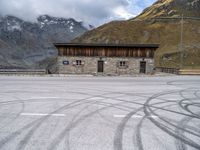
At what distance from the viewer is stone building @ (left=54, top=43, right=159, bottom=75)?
1699 inches

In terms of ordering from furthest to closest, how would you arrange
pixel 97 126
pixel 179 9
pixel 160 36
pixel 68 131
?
pixel 179 9
pixel 160 36
pixel 97 126
pixel 68 131

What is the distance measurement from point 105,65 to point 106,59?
0.93 metres

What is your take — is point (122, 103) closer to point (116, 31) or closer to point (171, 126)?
point (171, 126)

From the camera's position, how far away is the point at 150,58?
43562 mm

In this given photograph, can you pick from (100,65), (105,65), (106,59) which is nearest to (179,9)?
(106,59)

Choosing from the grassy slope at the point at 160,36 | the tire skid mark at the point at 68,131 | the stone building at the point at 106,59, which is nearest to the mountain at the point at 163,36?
the grassy slope at the point at 160,36

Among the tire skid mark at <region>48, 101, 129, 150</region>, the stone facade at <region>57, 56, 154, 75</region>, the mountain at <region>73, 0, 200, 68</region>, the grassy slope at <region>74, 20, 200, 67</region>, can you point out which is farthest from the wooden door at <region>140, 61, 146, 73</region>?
the tire skid mark at <region>48, 101, 129, 150</region>

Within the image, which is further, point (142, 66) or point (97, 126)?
point (142, 66)

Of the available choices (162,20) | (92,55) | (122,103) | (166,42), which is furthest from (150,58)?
(162,20)

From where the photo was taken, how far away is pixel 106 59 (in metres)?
43.6

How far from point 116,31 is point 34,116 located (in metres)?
108

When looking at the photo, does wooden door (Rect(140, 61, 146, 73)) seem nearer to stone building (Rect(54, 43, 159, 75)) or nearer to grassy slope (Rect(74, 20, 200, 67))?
stone building (Rect(54, 43, 159, 75))

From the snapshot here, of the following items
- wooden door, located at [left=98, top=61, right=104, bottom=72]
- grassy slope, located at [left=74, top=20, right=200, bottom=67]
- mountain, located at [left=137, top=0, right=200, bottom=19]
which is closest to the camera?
wooden door, located at [left=98, top=61, right=104, bottom=72]

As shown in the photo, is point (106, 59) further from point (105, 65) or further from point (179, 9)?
point (179, 9)
